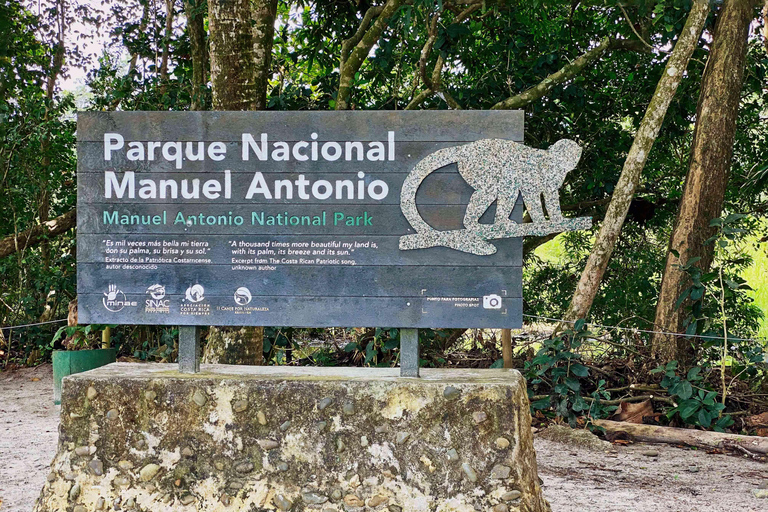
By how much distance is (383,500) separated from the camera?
125 inches

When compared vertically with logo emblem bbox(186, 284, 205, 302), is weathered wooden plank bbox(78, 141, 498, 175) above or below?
above

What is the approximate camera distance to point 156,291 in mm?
3371

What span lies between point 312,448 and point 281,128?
4.57 ft

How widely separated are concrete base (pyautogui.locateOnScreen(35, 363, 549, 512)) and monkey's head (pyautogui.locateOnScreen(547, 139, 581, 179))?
0.96 m

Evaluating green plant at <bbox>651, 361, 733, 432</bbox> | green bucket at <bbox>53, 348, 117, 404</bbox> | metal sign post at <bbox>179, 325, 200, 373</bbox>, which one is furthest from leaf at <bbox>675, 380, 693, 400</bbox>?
green bucket at <bbox>53, 348, 117, 404</bbox>

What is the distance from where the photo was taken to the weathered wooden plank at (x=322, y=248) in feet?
10.9

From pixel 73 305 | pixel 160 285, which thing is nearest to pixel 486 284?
pixel 160 285

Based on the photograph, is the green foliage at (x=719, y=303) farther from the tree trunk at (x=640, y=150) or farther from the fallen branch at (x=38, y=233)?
the fallen branch at (x=38, y=233)

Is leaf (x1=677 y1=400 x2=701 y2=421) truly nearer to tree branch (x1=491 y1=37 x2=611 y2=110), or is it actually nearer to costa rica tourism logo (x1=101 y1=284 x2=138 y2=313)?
tree branch (x1=491 y1=37 x2=611 y2=110)

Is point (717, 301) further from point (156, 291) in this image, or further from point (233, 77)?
point (156, 291)

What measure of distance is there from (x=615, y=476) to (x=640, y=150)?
8.80ft

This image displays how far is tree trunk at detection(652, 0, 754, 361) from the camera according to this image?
671cm

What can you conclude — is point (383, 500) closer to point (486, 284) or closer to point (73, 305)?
point (486, 284)

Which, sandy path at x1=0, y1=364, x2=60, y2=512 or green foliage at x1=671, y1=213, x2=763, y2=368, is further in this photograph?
green foliage at x1=671, y1=213, x2=763, y2=368
